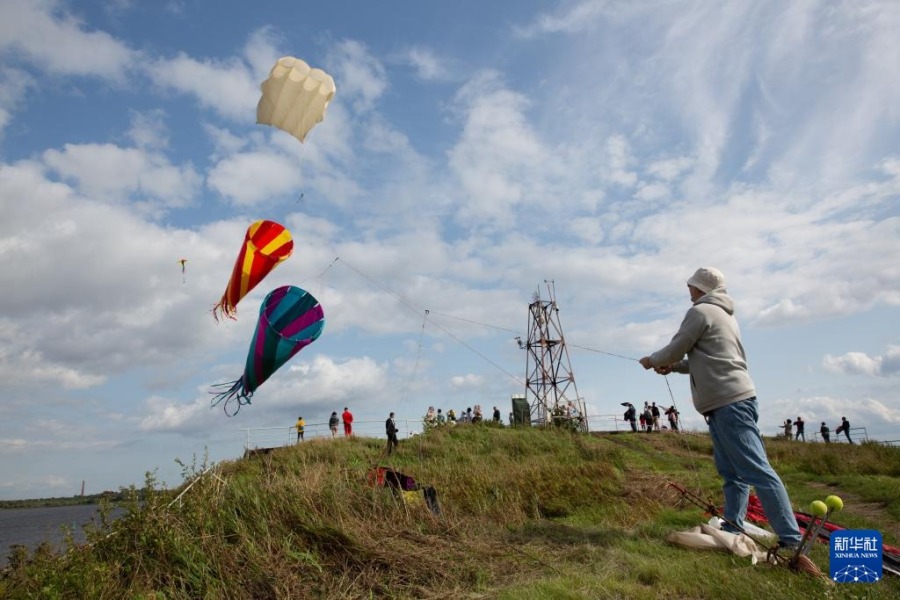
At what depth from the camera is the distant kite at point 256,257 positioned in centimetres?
707

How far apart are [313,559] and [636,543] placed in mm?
2230

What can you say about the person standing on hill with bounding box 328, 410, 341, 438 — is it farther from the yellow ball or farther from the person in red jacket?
the yellow ball

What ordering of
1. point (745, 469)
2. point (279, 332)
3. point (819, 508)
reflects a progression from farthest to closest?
point (279, 332) < point (745, 469) < point (819, 508)

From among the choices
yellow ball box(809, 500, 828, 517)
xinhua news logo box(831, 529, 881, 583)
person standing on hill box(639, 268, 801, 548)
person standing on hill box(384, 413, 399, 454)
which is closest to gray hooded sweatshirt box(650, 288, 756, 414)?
person standing on hill box(639, 268, 801, 548)

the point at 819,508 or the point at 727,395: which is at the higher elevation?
the point at 727,395

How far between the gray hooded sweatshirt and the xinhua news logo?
1.24 meters

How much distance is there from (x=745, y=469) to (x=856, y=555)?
44.1 inches

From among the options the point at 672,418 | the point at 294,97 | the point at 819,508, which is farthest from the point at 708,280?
the point at 672,418

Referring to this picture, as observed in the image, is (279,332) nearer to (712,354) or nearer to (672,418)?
(712,354)

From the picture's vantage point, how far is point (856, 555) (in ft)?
8.35

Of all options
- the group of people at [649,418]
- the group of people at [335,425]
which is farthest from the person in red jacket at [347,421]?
the group of people at [649,418]

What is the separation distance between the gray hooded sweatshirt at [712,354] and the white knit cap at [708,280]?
0.15 meters

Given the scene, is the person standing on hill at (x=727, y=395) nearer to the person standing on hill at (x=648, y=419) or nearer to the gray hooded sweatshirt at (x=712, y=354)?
the gray hooded sweatshirt at (x=712, y=354)

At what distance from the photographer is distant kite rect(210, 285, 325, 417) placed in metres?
6.46
